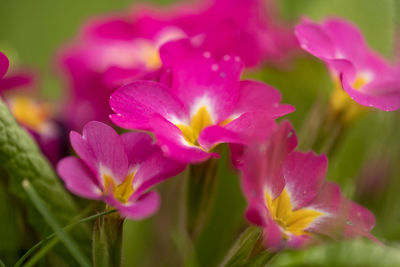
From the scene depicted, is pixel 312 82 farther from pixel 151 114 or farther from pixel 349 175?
pixel 151 114

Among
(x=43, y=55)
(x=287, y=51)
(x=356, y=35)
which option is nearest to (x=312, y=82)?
(x=287, y=51)

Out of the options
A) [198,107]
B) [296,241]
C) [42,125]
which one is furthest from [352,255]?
[42,125]

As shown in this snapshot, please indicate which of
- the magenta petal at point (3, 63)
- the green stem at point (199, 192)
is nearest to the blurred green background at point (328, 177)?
the green stem at point (199, 192)

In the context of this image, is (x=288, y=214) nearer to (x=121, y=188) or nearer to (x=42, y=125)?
(x=121, y=188)

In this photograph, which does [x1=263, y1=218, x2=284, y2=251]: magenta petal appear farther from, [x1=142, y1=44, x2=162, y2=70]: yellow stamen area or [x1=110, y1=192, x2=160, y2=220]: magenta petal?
[x1=142, y1=44, x2=162, y2=70]: yellow stamen area

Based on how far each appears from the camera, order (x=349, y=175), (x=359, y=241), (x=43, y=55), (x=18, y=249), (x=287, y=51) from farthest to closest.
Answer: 1. (x=43, y=55)
2. (x=287, y=51)
3. (x=349, y=175)
4. (x=18, y=249)
5. (x=359, y=241)

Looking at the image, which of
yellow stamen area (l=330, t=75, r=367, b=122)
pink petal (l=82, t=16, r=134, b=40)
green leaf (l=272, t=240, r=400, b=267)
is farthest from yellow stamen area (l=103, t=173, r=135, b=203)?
pink petal (l=82, t=16, r=134, b=40)

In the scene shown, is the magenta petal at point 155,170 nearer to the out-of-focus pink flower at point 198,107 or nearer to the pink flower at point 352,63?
the out-of-focus pink flower at point 198,107
